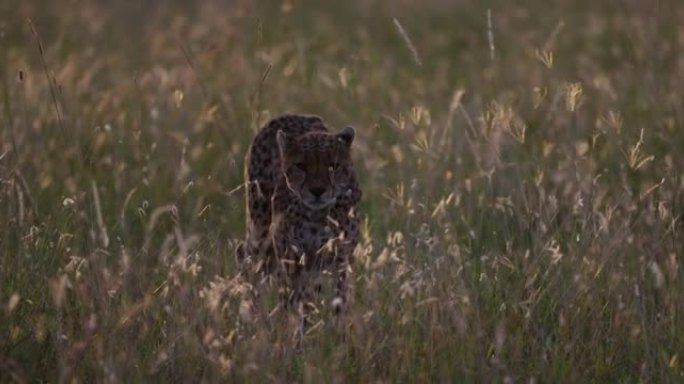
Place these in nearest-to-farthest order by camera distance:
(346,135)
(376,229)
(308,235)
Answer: (308,235), (346,135), (376,229)

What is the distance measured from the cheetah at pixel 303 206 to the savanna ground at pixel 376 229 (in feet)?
0.44

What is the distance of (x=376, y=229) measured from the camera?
24.0ft

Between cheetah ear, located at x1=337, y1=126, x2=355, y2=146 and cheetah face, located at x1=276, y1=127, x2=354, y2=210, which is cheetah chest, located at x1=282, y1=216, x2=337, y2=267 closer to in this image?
cheetah face, located at x1=276, y1=127, x2=354, y2=210

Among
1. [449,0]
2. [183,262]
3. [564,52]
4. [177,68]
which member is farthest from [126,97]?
[449,0]

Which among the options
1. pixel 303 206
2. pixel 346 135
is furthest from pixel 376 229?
pixel 303 206

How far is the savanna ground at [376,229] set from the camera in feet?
17.0

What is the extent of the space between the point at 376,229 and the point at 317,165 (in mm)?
834

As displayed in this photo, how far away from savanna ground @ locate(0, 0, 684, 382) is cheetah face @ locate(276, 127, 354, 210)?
196mm

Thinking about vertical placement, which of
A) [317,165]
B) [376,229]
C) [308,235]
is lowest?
[376,229]

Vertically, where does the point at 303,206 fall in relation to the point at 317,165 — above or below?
below

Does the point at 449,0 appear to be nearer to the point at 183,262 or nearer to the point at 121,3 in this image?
the point at 121,3

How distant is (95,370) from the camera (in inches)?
198

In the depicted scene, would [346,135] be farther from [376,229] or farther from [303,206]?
[376,229]

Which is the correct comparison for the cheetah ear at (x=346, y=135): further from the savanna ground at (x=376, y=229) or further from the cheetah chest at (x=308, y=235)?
the cheetah chest at (x=308, y=235)
